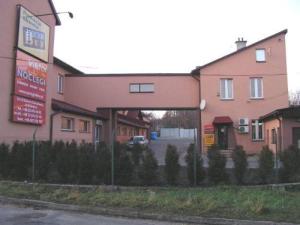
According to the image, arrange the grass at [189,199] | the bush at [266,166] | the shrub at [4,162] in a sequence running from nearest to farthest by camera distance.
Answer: the grass at [189,199] < the bush at [266,166] < the shrub at [4,162]

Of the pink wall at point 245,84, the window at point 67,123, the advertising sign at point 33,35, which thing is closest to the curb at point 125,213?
the advertising sign at point 33,35

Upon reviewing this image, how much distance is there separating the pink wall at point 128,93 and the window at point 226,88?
1.99 m

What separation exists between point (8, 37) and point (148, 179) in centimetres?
1121

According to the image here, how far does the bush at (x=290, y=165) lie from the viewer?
14375mm

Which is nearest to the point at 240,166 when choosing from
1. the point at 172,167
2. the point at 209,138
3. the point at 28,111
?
the point at 172,167

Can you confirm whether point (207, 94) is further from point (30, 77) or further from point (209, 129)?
point (30, 77)

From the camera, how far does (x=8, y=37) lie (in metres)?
21.8

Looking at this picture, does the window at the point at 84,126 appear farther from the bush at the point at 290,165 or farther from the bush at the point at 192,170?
the bush at the point at 290,165

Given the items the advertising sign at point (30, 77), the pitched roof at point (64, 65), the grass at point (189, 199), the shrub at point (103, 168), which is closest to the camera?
the grass at point (189, 199)

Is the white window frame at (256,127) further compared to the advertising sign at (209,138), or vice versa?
the white window frame at (256,127)

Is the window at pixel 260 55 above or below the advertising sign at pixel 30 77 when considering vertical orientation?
above

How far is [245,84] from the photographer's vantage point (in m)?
36.5

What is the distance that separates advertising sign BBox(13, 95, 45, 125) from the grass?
8.13 m

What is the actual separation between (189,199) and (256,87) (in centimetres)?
2682
